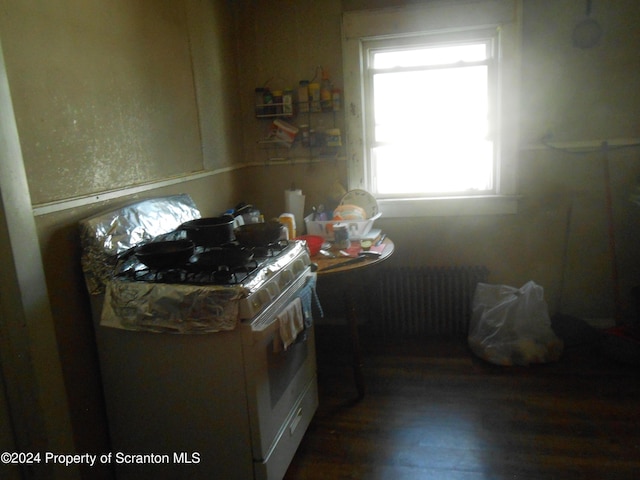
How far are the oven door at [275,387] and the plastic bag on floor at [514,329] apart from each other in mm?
1273

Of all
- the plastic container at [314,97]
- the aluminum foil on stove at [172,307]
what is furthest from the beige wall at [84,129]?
the plastic container at [314,97]

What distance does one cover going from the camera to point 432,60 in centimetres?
306

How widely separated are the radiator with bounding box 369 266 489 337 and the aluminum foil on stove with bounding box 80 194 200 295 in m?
1.68

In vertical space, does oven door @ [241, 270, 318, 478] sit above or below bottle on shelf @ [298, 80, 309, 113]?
below

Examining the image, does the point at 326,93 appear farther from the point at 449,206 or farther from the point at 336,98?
the point at 449,206

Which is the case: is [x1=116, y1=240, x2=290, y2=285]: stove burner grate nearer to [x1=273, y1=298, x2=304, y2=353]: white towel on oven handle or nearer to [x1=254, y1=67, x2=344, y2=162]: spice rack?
[x1=273, y1=298, x2=304, y2=353]: white towel on oven handle

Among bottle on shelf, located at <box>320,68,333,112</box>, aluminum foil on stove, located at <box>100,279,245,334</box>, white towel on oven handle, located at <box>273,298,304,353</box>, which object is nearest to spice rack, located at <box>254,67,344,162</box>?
bottle on shelf, located at <box>320,68,333,112</box>

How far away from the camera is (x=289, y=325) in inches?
68.6

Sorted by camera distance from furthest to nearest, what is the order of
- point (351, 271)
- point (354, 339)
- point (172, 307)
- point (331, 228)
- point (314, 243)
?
1. point (331, 228)
2. point (314, 243)
3. point (354, 339)
4. point (351, 271)
5. point (172, 307)

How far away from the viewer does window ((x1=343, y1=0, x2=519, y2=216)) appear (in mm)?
2924

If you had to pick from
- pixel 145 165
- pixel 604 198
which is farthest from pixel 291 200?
pixel 604 198

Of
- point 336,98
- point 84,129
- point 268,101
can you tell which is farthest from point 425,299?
point 84,129

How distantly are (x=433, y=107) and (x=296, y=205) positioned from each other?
114 centimetres

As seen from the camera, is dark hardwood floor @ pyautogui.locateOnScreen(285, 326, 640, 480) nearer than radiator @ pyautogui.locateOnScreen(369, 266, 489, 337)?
Yes
